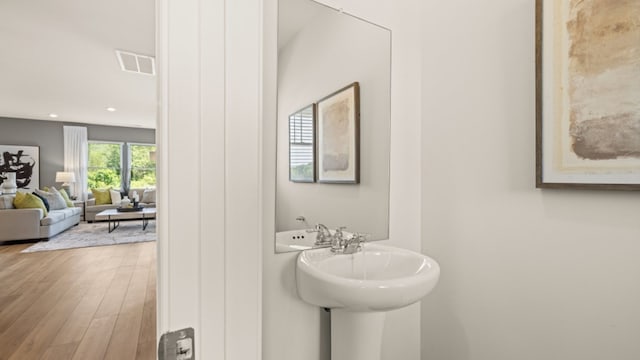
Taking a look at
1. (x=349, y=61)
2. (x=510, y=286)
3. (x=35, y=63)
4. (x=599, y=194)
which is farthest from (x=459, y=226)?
(x=35, y=63)

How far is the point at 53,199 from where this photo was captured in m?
5.73

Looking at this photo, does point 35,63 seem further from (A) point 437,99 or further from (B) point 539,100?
(B) point 539,100

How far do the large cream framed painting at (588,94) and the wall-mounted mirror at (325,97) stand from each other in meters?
0.60

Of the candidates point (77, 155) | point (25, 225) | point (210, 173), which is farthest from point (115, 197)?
point (210, 173)

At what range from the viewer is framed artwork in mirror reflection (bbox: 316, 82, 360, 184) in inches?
53.6

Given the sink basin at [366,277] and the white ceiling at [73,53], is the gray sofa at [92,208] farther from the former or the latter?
the sink basin at [366,277]

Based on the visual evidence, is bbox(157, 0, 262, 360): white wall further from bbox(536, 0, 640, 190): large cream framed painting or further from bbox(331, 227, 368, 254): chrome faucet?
bbox(536, 0, 640, 190): large cream framed painting

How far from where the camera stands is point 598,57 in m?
0.91

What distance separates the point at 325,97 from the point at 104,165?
28.8ft

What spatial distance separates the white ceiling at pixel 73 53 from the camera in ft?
7.49

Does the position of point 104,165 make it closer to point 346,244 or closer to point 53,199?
point 53,199

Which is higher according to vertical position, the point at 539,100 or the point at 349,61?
the point at 349,61

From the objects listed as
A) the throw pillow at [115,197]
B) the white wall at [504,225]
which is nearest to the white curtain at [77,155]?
the throw pillow at [115,197]

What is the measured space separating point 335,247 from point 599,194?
2.89 ft
